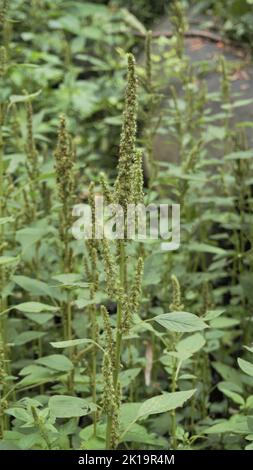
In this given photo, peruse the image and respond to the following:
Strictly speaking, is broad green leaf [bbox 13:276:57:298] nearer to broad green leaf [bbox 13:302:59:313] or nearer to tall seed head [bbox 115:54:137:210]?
broad green leaf [bbox 13:302:59:313]

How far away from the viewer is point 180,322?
1.42 meters

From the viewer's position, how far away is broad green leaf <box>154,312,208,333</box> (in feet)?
4.59

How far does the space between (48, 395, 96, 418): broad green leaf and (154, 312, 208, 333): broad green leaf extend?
0.24 m

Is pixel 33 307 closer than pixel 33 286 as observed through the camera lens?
Yes

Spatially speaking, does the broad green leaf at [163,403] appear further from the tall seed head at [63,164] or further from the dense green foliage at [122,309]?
the tall seed head at [63,164]

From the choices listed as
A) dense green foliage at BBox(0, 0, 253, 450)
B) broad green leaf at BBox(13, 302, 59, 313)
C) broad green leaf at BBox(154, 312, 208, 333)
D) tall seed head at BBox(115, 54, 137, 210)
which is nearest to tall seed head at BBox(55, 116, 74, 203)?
dense green foliage at BBox(0, 0, 253, 450)

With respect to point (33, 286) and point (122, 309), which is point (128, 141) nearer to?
point (122, 309)

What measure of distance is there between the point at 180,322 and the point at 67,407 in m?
0.30

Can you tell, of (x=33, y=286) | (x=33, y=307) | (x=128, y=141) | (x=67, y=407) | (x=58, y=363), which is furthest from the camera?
(x=33, y=286)

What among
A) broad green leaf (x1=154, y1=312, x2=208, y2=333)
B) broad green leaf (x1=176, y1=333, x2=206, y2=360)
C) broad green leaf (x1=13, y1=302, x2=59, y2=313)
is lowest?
broad green leaf (x1=176, y1=333, x2=206, y2=360)

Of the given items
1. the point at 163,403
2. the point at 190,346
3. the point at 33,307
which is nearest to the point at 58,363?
the point at 33,307

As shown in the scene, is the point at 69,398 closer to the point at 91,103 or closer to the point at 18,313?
the point at 18,313

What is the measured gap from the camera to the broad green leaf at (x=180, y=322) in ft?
4.59

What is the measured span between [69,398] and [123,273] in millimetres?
296
